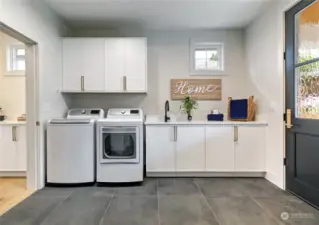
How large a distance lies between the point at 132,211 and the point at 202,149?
1.82 m

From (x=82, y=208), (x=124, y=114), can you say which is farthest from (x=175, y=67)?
(x=82, y=208)

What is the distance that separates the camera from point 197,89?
16.8 ft

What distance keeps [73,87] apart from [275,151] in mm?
3304

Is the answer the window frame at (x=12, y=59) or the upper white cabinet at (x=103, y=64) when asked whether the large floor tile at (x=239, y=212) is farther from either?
the window frame at (x=12, y=59)

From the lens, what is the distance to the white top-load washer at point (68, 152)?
3904 millimetres

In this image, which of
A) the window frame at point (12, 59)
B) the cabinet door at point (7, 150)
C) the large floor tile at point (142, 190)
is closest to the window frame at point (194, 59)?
the large floor tile at point (142, 190)

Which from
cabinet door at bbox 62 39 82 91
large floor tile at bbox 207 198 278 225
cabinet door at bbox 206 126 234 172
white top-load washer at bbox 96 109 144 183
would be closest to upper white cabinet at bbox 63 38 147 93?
cabinet door at bbox 62 39 82 91

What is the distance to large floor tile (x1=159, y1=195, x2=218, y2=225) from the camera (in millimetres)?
2658

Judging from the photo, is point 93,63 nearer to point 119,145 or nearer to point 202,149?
point 119,145

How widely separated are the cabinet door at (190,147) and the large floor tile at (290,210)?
126 centimetres

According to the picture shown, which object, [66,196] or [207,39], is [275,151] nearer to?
[207,39]

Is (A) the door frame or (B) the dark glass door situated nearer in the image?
(B) the dark glass door

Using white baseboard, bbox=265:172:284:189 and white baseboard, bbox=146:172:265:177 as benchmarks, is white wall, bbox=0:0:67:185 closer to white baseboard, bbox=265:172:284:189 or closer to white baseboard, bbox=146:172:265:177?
white baseboard, bbox=146:172:265:177

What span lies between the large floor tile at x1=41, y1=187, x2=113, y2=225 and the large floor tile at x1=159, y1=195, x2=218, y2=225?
0.66 m
